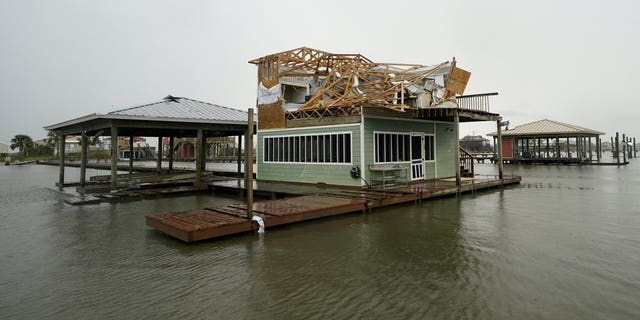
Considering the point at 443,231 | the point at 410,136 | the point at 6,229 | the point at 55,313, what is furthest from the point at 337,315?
the point at 410,136

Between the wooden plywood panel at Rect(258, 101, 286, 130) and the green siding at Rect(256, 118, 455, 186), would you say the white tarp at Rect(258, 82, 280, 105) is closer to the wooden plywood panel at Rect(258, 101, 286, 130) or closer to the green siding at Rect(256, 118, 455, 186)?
the wooden plywood panel at Rect(258, 101, 286, 130)

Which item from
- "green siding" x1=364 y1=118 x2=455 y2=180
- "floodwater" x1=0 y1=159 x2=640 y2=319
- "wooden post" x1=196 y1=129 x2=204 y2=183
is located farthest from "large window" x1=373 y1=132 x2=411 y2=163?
"wooden post" x1=196 y1=129 x2=204 y2=183

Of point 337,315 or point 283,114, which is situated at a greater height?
point 283,114

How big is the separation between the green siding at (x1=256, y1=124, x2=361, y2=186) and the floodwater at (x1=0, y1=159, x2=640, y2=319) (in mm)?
3997

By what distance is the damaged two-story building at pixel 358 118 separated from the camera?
517 inches

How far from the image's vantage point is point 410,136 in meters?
14.7

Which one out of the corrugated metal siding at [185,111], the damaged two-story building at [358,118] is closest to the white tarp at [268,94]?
the damaged two-story building at [358,118]

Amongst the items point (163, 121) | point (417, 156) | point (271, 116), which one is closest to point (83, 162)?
point (163, 121)

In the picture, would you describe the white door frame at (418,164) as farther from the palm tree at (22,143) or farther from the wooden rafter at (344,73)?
the palm tree at (22,143)

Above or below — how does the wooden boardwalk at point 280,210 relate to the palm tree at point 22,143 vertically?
below

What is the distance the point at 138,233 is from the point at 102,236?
670 millimetres

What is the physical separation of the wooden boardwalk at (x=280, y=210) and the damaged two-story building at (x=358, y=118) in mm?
1157

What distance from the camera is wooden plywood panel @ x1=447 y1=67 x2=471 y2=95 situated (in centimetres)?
1456

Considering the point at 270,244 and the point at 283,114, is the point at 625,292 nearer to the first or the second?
the point at 270,244
